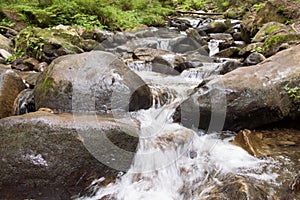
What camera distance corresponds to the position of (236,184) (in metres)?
2.49

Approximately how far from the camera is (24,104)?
442 centimetres

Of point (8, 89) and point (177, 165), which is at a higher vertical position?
point (8, 89)

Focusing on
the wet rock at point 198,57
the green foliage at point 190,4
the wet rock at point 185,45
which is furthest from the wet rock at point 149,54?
the green foliage at point 190,4

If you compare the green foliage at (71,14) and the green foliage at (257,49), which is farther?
the green foliage at (71,14)

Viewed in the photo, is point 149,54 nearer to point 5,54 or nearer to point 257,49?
point 257,49

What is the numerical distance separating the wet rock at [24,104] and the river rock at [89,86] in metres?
0.29

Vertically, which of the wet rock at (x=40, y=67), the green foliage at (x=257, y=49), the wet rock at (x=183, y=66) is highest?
the green foliage at (x=257, y=49)

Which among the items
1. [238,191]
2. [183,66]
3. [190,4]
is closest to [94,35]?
[183,66]

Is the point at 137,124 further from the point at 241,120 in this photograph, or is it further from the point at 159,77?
the point at 159,77

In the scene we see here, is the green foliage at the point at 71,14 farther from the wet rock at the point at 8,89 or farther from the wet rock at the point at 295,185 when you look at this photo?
the wet rock at the point at 295,185

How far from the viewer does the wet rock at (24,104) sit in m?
4.36

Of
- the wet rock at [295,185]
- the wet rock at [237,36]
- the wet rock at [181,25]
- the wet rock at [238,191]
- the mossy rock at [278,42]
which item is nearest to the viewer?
the wet rock at [238,191]

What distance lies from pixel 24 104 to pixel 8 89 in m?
0.37

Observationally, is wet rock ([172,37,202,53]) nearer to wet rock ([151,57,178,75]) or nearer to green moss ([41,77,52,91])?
wet rock ([151,57,178,75])
